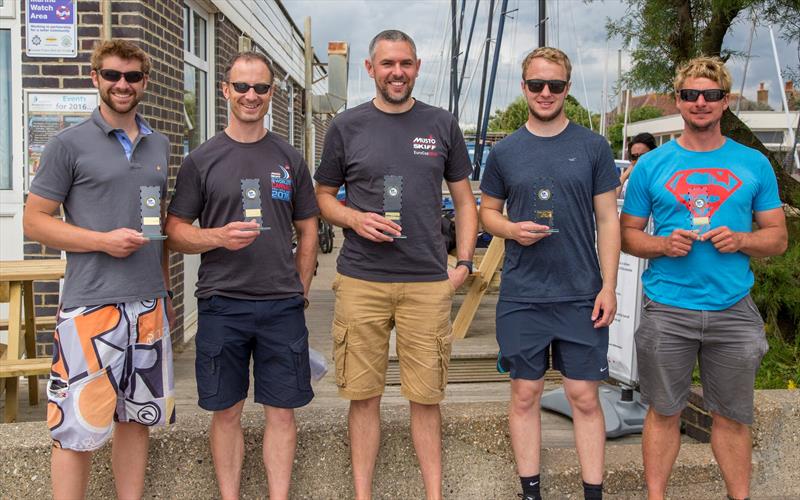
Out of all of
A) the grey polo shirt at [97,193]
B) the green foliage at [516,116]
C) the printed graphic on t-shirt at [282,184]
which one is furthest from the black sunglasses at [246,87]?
the green foliage at [516,116]

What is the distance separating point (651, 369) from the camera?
3.41 m

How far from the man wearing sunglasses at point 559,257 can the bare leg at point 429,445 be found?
0.35m

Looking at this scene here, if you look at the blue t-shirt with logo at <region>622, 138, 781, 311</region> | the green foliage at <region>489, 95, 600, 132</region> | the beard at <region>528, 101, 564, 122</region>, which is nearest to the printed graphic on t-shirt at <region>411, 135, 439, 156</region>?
the beard at <region>528, 101, 564, 122</region>

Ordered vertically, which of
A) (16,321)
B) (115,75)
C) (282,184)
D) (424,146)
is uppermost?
(115,75)

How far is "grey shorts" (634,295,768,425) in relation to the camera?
10.9 ft

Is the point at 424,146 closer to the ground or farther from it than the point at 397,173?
farther from it

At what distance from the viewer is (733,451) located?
3469 millimetres

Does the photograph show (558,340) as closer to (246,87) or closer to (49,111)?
(246,87)

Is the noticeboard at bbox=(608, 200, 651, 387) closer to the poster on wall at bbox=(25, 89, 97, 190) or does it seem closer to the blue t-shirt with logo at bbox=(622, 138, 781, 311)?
the blue t-shirt with logo at bbox=(622, 138, 781, 311)

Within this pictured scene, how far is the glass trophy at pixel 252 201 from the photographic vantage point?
9.85ft

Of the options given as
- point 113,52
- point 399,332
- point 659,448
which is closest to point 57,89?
point 113,52

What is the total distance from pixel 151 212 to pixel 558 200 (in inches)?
62.1

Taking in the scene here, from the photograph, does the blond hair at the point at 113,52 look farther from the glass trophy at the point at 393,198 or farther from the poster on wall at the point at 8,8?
the poster on wall at the point at 8,8

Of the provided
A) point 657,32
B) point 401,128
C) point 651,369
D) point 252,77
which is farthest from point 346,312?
point 657,32
